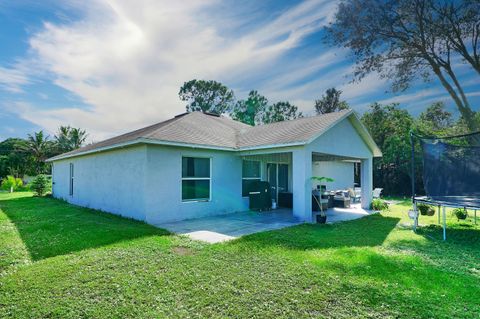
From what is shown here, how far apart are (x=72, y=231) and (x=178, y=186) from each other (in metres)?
3.53

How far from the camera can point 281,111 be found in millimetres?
41906

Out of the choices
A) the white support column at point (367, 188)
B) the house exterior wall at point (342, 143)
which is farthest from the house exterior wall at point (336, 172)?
the house exterior wall at point (342, 143)

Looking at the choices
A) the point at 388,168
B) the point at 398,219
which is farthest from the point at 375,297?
the point at 388,168

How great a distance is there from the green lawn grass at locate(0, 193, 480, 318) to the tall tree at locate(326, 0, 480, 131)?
26.8 ft

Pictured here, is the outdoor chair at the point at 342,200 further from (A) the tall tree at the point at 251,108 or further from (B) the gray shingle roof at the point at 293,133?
(A) the tall tree at the point at 251,108

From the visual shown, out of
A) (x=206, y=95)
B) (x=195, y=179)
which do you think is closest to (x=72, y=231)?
(x=195, y=179)

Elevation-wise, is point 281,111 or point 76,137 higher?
point 281,111

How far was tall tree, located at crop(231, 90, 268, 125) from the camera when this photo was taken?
40.3m

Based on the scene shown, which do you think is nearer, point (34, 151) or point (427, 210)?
point (427, 210)

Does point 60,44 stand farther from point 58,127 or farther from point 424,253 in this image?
point 58,127

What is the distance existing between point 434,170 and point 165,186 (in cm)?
888

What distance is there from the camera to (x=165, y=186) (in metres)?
9.87

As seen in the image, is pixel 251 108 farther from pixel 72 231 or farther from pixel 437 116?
pixel 72 231

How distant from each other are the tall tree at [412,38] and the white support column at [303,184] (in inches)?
251
